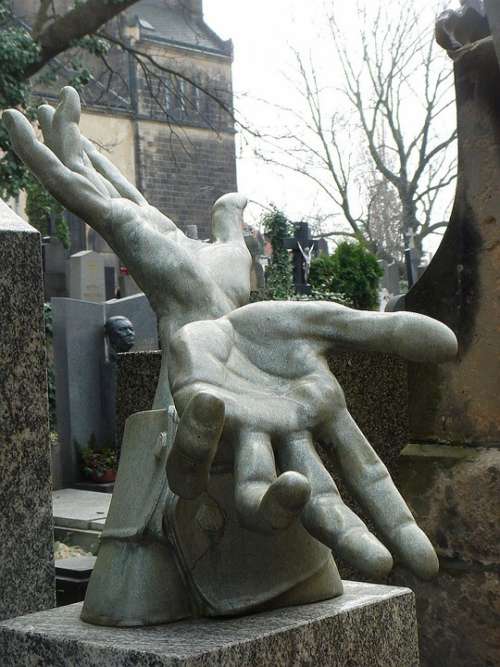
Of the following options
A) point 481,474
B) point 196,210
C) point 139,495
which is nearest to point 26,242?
point 139,495

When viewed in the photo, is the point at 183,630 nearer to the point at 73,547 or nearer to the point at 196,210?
the point at 73,547

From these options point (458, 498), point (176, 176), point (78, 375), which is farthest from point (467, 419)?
point (176, 176)

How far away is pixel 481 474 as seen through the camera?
3.99m

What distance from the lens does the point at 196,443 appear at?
1794mm

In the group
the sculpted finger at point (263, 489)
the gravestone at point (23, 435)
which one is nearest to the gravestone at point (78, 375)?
the gravestone at point (23, 435)

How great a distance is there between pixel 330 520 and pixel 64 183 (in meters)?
1.07

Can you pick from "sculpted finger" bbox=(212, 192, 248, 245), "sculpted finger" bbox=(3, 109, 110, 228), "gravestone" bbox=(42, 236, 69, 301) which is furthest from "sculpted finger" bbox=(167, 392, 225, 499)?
"gravestone" bbox=(42, 236, 69, 301)

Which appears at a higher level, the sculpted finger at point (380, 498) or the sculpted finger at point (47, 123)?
the sculpted finger at point (47, 123)

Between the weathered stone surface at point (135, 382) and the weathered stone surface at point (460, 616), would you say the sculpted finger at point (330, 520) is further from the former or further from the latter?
the weathered stone surface at point (135, 382)

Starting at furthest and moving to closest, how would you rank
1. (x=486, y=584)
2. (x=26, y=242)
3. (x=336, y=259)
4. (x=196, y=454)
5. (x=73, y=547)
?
(x=336, y=259) → (x=73, y=547) → (x=486, y=584) → (x=26, y=242) → (x=196, y=454)

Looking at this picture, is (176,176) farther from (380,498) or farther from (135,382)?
(380,498)

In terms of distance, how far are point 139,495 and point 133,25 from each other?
108 feet

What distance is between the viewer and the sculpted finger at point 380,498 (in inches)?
78.7

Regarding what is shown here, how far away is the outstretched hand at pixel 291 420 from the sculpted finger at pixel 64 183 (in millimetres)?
478
